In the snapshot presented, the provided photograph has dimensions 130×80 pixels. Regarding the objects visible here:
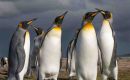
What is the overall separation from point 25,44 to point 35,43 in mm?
6196

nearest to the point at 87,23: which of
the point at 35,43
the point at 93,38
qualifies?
the point at 93,38

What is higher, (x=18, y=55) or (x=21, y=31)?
(x=21, y=31)

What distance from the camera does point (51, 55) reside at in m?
14.6

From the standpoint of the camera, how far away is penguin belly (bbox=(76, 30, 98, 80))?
1345 cm

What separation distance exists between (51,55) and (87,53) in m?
1.58

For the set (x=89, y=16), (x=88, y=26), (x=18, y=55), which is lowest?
(x=18, y=55)

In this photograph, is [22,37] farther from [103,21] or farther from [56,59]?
[103,21]

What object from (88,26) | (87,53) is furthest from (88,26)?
(87,53)

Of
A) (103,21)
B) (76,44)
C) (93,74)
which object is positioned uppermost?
(103,21)

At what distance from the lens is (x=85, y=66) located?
13500 mm

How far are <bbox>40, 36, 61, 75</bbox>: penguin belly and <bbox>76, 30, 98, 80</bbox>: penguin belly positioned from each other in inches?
49.1

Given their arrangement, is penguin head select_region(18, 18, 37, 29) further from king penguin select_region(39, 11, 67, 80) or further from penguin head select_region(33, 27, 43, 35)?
penguin head select_region(33, 27, 43, 35)

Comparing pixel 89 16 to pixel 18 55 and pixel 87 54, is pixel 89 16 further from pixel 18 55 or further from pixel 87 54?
pixel 18 55

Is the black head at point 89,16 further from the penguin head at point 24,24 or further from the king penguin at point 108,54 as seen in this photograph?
the penguin head at point 24,24
